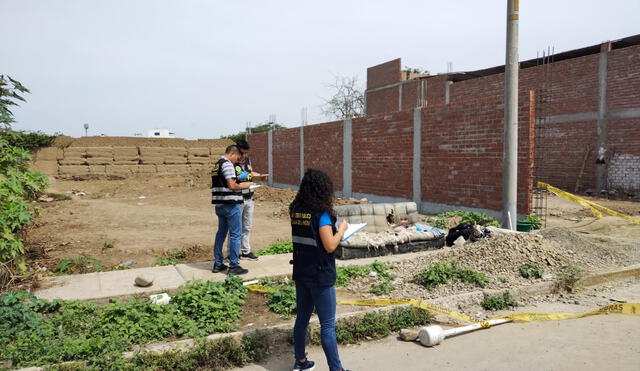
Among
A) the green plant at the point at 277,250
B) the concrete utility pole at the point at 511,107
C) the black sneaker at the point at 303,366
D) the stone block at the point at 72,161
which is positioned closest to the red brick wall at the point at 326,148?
the concrete utility pole at the point at 511,107

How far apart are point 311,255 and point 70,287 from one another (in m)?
3.83

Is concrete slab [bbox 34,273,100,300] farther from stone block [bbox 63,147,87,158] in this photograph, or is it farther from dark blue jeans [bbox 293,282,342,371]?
stone block [bbox 63,147,87,158]

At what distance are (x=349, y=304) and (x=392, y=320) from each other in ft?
2.02

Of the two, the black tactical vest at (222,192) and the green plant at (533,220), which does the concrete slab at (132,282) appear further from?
the green plant at (533,220)

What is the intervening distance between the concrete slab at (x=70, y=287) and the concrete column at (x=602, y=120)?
17.8 m

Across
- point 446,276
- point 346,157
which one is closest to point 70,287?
point 446,276

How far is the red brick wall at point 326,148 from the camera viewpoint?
17.7 metres

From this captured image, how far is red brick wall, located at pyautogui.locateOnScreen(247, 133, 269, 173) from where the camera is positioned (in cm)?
2553

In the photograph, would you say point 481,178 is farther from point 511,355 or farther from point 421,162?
point 511,355


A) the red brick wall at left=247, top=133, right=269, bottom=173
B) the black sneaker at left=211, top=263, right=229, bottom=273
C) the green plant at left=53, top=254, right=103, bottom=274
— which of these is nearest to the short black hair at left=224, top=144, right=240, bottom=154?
Answer: the black sneaker at left=211, top=263, right=229, bottom=273

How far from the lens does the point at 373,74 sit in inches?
1337

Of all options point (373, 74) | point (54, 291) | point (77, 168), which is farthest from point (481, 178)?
point (373, 74)

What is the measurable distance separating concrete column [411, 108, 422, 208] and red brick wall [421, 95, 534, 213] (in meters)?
0.16

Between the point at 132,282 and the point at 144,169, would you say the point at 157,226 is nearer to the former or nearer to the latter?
the point at 132,282
